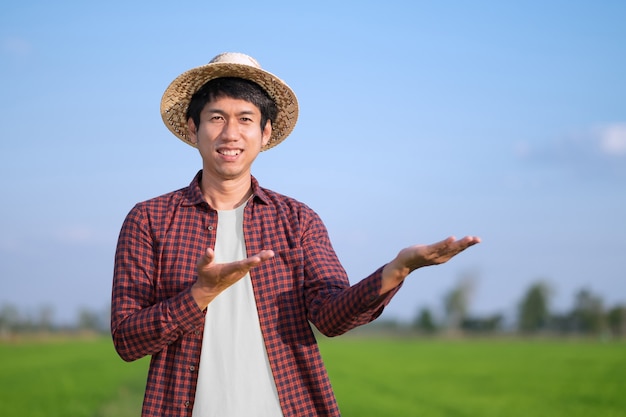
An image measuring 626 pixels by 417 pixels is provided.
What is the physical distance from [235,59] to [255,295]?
2.84 ft

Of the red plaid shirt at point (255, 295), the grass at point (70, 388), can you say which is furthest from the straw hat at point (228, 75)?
the grass at point (70, 388)

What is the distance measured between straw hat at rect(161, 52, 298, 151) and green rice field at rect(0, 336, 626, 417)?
7834 millimetres

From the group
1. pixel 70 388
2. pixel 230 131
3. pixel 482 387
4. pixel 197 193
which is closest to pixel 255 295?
pixel 197 193

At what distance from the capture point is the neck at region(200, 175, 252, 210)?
2926mm

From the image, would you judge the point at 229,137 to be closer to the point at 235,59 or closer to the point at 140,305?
the point at 235,59

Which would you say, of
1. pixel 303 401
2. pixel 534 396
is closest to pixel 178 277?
pixel 303 401

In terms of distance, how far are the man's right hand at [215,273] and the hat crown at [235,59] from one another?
82cm

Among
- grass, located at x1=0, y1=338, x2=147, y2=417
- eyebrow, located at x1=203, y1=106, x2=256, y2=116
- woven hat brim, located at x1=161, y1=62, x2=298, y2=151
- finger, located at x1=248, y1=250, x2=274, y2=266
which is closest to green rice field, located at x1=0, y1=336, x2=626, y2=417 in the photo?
grass, located at x1=0, y1=338, x2=147, y2=417

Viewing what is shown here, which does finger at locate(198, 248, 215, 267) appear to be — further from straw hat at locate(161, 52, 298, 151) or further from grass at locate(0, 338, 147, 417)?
grass at locate(0, 338, 147, 417)

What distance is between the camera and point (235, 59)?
2908 mm

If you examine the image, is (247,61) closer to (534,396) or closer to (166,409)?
(166,409)

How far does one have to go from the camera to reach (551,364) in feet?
74.5

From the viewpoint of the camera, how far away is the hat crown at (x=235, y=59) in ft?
9.50

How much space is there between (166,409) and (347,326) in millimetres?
669
